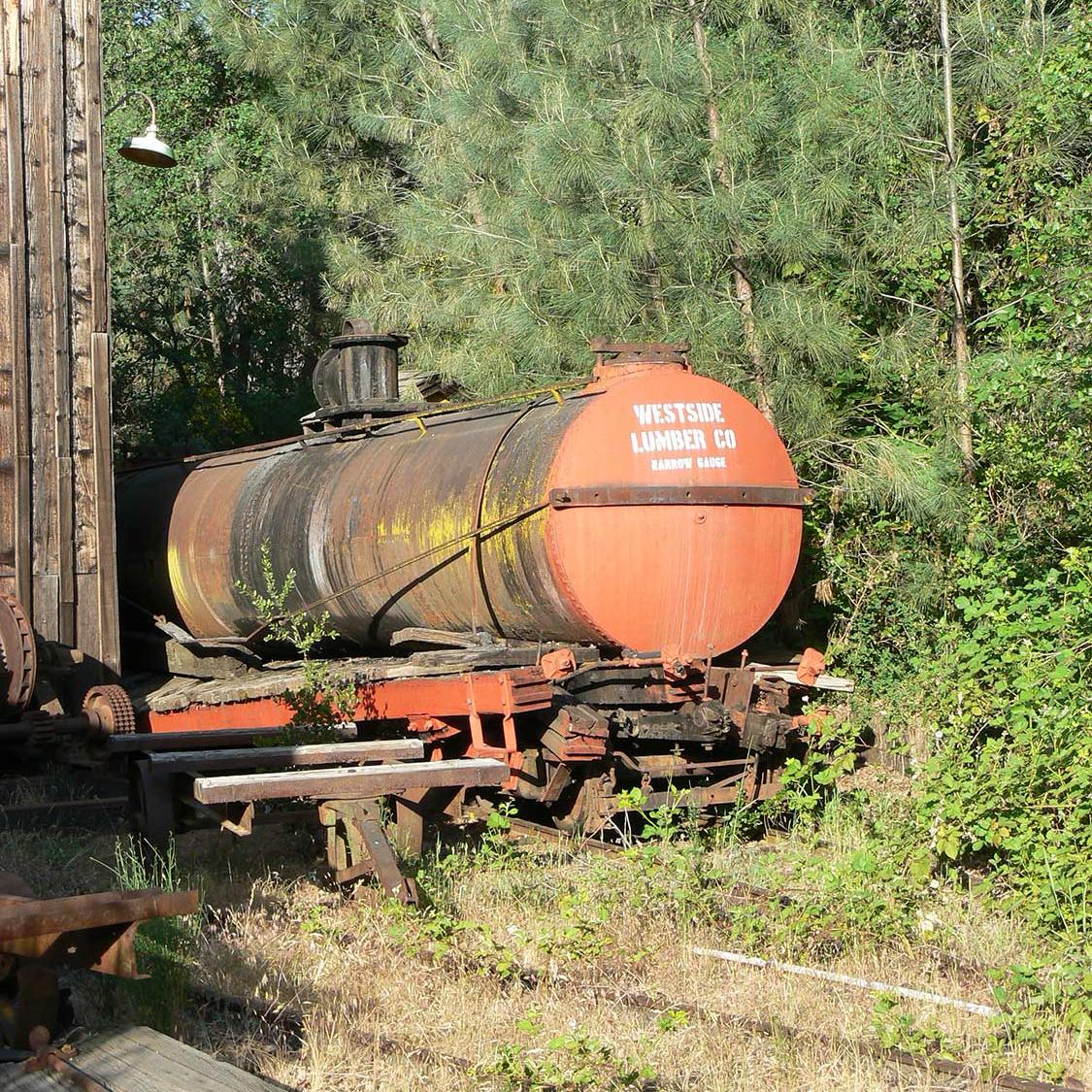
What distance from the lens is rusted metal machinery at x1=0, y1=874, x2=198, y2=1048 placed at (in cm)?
376

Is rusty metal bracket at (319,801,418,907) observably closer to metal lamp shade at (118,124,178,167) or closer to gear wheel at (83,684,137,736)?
gear wheel at (83,684,137,736)

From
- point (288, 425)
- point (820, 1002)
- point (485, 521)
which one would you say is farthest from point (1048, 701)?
point (288, 425)

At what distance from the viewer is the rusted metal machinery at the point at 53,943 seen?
3760 millimetres

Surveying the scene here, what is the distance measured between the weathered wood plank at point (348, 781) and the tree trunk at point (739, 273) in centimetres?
590

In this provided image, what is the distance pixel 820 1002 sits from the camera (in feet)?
17.6

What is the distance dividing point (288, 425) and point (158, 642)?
806 cm

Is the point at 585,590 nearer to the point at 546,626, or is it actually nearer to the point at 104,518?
the point at 546,626

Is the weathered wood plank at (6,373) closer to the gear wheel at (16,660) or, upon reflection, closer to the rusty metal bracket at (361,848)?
the gear wheel at (16,660)

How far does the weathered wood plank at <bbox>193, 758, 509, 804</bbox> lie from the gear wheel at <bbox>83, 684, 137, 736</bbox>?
254 centimetres

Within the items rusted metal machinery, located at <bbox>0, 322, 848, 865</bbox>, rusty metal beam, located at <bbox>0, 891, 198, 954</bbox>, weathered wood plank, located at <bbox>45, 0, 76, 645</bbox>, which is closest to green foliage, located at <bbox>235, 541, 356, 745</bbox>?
rusted metal machinery, located at <bbox>0, 322, 848, 865</bbox>

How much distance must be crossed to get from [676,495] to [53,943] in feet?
17.7

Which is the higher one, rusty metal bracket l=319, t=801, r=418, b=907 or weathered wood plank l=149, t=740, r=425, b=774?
weathered wood plank l=149, t=740, r=425, b=774

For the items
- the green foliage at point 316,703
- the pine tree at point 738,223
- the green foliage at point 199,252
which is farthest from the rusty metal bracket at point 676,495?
the green foliage at point 199,252

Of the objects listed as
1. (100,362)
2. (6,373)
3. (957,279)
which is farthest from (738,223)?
(6,373)
